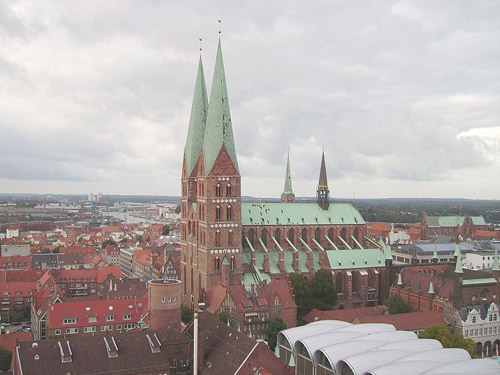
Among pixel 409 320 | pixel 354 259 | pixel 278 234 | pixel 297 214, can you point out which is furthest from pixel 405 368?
pixel 297 214

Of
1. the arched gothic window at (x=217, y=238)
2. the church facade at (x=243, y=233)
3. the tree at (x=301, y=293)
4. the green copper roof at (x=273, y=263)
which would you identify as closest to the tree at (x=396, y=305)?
the church facade at (x=243, y=233)

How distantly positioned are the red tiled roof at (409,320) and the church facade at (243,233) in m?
18.4

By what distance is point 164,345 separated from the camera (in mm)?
63438

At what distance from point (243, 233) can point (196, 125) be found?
876 inches

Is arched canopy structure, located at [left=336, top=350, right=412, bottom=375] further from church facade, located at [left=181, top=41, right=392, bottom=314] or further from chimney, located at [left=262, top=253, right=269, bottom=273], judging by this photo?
chimney, located at [left=262, top=253, right=269, bottom=273]

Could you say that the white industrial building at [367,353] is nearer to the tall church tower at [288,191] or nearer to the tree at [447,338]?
the tree at [447,338]

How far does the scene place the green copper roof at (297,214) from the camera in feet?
368

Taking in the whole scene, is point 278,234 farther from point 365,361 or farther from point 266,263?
point 365,361

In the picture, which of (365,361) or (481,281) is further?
(481,281)

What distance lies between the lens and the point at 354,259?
363 ft

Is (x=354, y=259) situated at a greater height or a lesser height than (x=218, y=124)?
lesser

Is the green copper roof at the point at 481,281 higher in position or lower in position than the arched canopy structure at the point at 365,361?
higher

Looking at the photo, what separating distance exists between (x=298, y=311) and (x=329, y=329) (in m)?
25.8

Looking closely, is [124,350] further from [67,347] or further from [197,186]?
[197,186]
